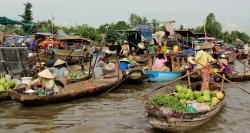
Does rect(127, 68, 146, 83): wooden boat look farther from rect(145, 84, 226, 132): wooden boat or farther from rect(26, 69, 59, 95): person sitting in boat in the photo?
rect(145, 84, 226, 132): wooden boat

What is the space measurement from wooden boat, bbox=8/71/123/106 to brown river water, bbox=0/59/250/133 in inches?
8.0

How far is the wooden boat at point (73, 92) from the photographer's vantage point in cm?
1001

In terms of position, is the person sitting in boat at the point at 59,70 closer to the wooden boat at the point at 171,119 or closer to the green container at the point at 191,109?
the wooden boat at the point at 171,119

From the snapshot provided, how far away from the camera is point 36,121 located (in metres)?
9.48

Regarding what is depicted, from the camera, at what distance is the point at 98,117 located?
33.3 feet

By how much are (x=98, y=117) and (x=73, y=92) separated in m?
1.56

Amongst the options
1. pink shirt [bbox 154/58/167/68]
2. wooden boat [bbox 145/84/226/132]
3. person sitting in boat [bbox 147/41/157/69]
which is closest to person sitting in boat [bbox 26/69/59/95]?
wooden boat [bbox 145/84/226/132]

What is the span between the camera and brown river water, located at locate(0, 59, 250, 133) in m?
8.92

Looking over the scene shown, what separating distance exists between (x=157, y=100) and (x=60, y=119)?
3.17 m

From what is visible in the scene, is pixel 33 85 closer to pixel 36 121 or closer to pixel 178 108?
pixel 36 121

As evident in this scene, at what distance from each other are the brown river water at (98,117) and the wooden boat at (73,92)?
202 mm

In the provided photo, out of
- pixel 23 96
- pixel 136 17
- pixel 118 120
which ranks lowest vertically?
pixel 118 120

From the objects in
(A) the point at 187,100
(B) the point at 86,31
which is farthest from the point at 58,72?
(B) the point at 86,31

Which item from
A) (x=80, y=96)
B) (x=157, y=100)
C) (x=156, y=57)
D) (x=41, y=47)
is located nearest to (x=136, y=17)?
(x=41, y=47)
